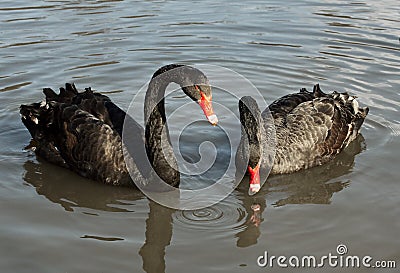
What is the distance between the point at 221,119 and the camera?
8.68 m

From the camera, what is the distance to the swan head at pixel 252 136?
662cm

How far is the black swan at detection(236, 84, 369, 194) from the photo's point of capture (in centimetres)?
687

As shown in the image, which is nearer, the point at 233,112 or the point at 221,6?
the point at 233,112

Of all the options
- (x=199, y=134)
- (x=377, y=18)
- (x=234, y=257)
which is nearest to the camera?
(x=234, y=257)

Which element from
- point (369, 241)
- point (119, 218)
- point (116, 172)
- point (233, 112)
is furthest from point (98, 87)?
point (369, 241)

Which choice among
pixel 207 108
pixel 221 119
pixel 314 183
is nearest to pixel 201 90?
pixel 207 108

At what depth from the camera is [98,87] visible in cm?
975

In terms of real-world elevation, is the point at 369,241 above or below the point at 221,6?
below

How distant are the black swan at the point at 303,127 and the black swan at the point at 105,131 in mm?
784

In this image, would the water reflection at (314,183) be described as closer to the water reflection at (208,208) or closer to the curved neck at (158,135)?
the water reflection at (208,208)

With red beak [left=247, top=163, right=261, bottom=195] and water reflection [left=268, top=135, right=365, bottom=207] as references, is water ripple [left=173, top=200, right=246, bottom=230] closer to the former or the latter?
red beak [left=247, top=163, right=261, bottom=195]

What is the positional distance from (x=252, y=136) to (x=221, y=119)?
2.02 m

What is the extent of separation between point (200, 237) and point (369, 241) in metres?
1.49

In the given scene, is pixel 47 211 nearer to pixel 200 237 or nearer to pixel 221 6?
pixel 200 237
